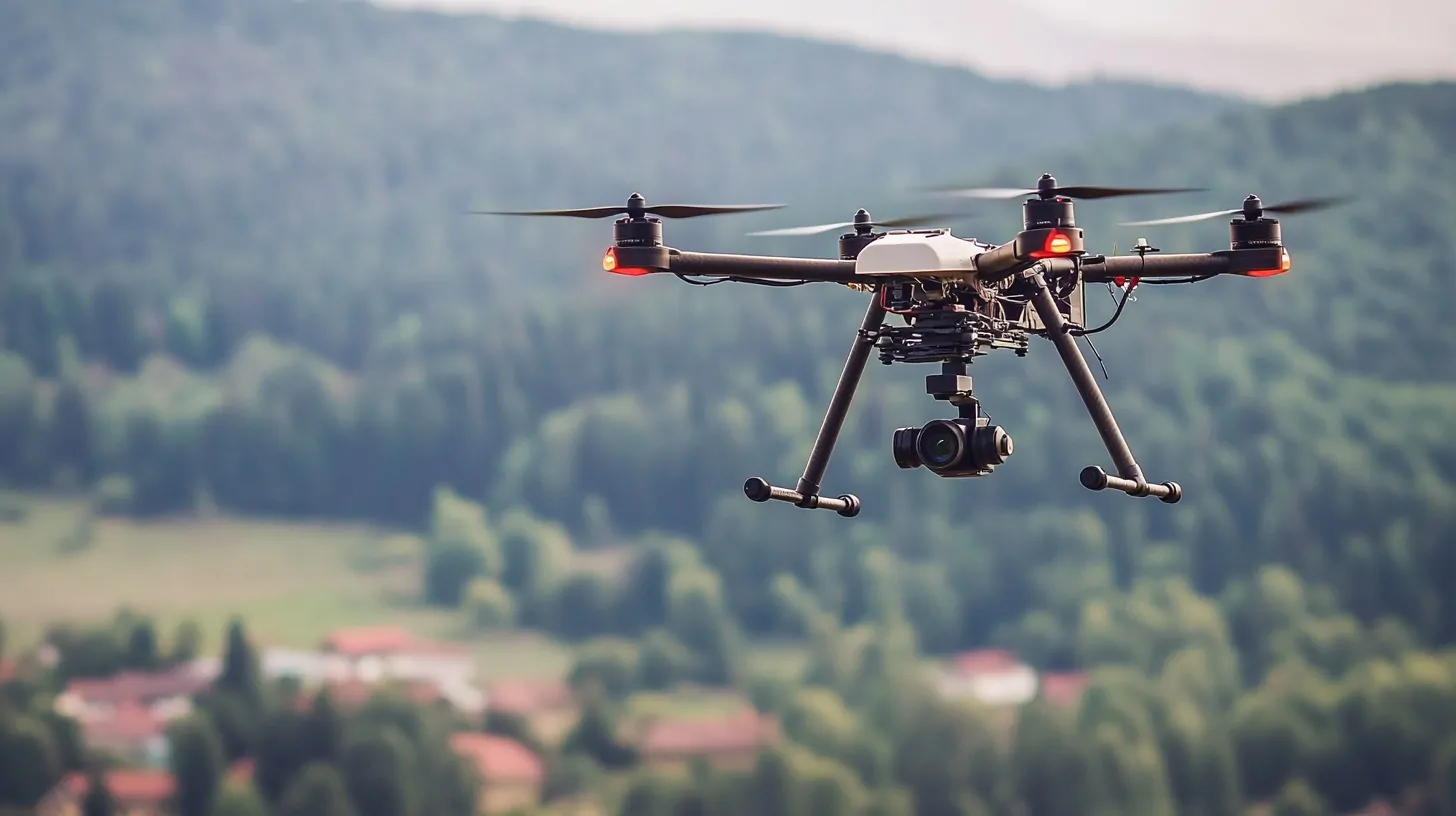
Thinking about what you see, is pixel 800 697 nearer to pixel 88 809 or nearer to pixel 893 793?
pixel 893 793

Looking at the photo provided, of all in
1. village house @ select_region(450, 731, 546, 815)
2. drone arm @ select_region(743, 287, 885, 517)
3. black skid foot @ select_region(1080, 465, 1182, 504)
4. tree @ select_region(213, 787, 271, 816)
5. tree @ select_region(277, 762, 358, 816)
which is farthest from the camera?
village house @ select_region(450, 731, 546, 815)

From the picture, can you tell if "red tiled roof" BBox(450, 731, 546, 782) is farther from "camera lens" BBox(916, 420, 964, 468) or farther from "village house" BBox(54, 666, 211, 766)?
"camera lens" BBox(916, 420, 964, 468)

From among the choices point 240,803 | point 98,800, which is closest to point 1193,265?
point 240,803

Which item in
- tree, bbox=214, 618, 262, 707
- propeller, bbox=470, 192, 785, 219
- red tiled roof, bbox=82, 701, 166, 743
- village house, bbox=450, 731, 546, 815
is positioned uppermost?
propeller, bbox=470, 192, 785, 219

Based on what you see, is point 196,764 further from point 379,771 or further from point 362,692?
point 362,692

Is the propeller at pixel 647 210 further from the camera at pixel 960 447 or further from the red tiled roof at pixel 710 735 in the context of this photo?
the red tiled roof at pixel 710 735

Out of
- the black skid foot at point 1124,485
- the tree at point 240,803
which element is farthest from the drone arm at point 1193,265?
the tree at point 240,803

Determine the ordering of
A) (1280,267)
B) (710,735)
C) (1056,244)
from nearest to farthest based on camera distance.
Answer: (1056,244)
(1280,267)
(710,735)

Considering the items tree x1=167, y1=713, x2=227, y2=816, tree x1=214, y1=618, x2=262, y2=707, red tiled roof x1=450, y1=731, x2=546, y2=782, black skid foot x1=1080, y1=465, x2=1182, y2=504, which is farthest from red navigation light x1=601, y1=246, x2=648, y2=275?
tree x1=214, y1=618, x2=262, y2=707
